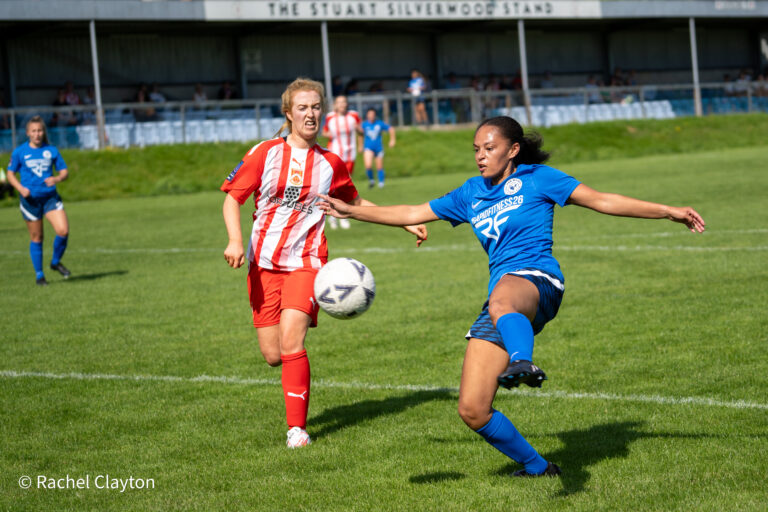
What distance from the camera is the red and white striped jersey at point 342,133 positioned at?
60.7 feet

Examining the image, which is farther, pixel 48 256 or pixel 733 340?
pixel 48 256

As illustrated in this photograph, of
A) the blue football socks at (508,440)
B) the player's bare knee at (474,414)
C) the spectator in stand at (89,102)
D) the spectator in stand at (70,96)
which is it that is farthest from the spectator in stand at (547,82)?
the player's bare knee at (474,414)

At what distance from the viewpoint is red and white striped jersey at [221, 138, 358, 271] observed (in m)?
5.44

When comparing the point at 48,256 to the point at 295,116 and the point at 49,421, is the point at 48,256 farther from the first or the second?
Answer: the point at 295,116

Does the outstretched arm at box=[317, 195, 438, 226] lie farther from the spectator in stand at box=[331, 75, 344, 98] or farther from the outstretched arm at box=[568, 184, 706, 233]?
the spectator in stand at box=[331, 75, 344, 98]

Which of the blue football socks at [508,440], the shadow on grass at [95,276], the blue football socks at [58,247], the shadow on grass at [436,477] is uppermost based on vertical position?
the blue football socks at [58,247]

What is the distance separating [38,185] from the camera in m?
12.1

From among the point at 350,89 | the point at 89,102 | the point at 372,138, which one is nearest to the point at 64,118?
the point at 89,102

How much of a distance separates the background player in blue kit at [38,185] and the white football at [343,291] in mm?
8011

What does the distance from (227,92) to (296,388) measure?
32541 mm

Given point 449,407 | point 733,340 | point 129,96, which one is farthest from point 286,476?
point 129,96

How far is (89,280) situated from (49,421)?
268 inches

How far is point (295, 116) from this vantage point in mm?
5332

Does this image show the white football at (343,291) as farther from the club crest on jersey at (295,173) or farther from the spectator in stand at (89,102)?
the spectator in stand at (89,102)
